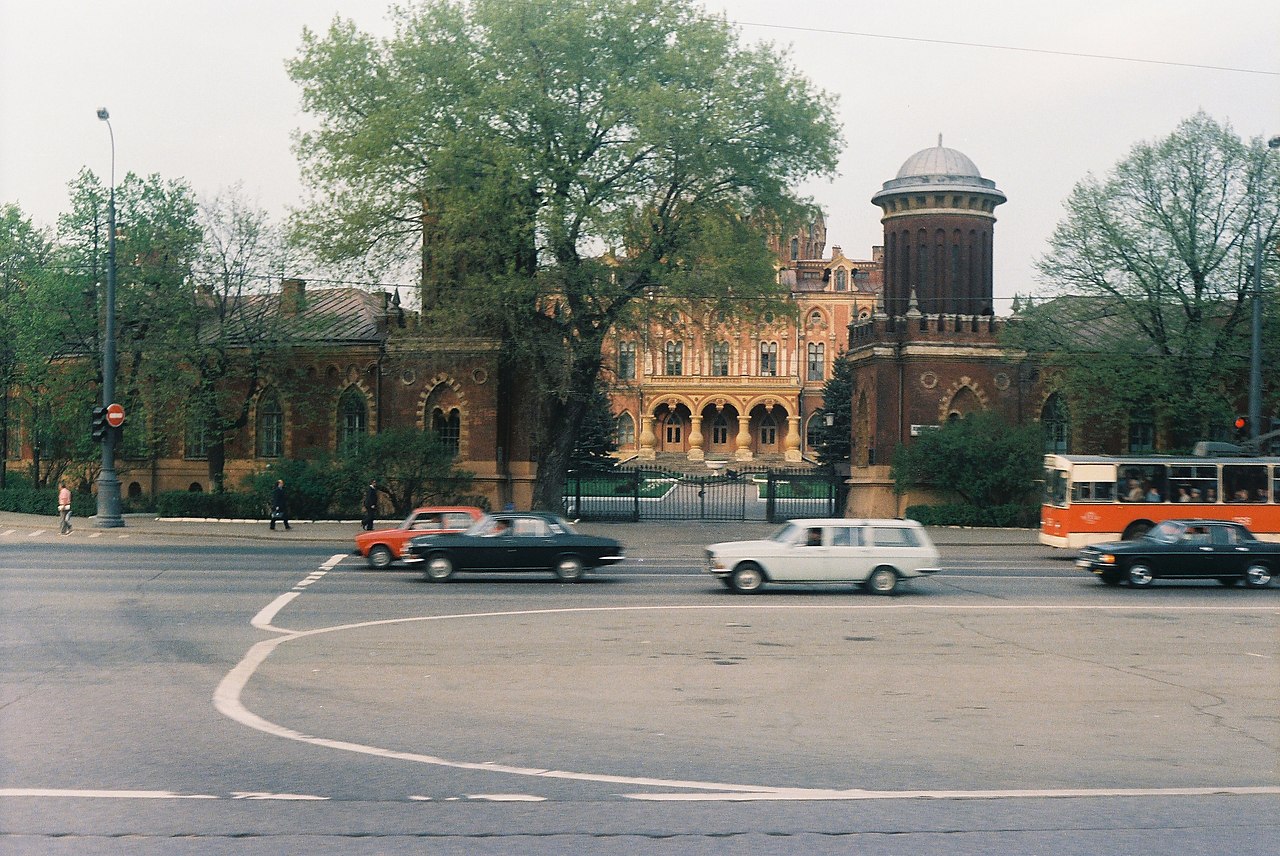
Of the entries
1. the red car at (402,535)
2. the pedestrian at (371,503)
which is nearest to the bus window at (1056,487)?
the red car at (402,535)

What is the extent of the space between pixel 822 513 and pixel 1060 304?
12.1 m

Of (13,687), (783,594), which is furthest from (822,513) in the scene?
(13,687)

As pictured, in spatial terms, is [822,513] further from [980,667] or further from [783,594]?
[980,667]

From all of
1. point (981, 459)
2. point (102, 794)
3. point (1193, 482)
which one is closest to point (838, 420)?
point (981, 459)

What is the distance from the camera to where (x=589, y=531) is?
131ft

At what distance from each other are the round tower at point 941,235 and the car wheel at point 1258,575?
26.0 m

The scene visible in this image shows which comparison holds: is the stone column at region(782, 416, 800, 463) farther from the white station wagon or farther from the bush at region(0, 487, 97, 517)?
the white station wagon

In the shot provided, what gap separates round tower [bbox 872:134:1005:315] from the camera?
49.0 metres

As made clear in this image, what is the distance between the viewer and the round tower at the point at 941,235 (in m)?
49.0

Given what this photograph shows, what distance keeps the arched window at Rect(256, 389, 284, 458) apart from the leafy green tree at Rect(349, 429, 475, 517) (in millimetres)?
9517

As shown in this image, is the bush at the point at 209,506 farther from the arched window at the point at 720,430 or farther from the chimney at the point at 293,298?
the arched window at the point at 720,430

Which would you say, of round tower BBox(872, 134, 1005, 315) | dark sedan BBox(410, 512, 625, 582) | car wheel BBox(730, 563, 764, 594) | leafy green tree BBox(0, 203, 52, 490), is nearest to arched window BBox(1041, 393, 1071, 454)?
round tower BBox(872, 134, 1005, 315)

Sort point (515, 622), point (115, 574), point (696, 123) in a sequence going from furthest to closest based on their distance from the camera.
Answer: point (696, 123)
point (115, 574)
point (515, 622)

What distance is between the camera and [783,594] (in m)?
21.9
